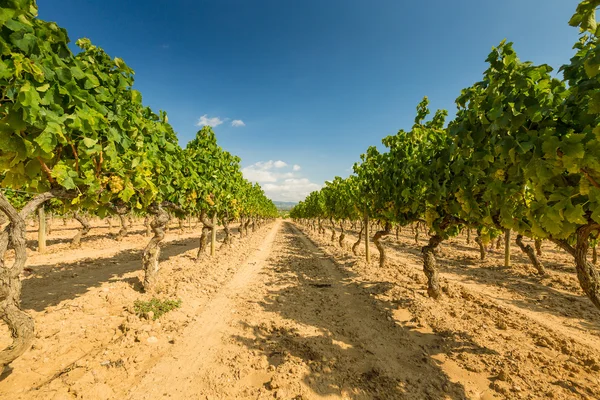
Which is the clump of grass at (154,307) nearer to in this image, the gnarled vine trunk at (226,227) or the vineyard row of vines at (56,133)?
the vineyard row of vines at (56,133)

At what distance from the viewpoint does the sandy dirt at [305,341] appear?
13.2 feet

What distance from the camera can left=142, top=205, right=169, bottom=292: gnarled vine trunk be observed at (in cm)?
809

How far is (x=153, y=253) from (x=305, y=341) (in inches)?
229

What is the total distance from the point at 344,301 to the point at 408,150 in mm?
5660

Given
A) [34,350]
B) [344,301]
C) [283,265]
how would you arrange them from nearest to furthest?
[34,350]
[344,301]
[283,265]

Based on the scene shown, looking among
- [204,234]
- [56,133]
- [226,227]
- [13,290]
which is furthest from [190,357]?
[226,227]

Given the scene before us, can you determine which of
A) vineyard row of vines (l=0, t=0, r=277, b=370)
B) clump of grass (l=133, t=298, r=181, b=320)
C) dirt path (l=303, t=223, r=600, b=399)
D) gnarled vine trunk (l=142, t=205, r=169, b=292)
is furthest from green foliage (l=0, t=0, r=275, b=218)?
dirt path (l=303, t=223, r=600, b=399)

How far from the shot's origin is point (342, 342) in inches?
216

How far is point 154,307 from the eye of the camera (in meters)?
6.51

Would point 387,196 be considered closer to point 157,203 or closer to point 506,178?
point 506,178

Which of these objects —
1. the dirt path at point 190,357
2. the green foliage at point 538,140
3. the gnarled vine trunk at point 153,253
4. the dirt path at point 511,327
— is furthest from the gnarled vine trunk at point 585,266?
the gnarled vine trunk at point 153,253

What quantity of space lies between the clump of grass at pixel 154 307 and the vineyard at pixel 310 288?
65mm

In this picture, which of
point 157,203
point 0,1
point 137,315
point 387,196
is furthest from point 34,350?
point 387,196

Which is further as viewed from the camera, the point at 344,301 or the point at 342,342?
the point at 344,301
